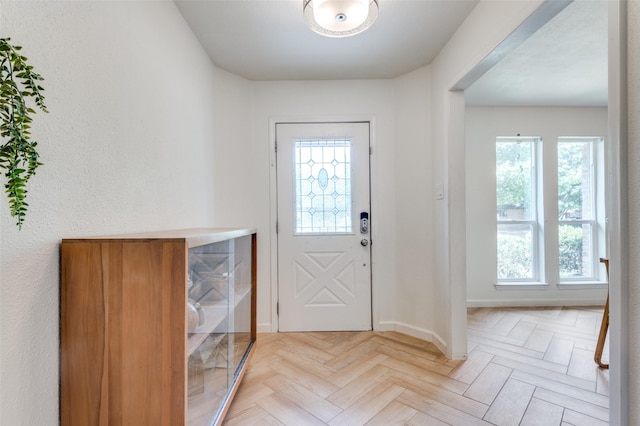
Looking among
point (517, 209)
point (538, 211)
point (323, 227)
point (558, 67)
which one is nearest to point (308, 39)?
point (323, 227)

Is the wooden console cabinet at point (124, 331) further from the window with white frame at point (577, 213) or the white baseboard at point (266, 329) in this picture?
the window with white frame at point (577, 213)

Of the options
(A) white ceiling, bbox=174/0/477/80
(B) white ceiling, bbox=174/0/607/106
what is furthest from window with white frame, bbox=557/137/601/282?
(A) white ceiling, bbox=174/0/477/80

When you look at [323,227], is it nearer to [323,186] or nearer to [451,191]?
[323,186]

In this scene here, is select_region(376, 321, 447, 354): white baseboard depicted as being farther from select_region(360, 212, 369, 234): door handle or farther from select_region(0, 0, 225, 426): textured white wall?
select_region(0, 0, 225, 426): textured white wall

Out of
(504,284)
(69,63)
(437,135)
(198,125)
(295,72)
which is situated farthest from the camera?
(504,284)

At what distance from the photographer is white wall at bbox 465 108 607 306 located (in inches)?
130

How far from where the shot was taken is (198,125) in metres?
2.05

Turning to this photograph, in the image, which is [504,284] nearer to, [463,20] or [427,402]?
[427,402]

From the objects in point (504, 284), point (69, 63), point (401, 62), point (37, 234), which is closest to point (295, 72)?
point (401, 62)

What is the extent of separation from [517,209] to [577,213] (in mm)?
754

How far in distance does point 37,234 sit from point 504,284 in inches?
160

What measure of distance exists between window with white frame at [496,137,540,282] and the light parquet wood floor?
0.90 m

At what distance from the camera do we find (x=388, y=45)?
6.93ft

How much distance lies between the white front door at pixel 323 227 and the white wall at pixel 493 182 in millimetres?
1569
